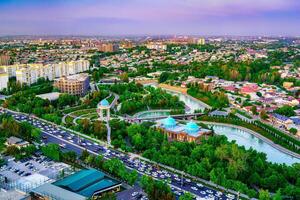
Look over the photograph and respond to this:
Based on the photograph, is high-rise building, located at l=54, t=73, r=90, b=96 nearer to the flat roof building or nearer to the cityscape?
the cityscape

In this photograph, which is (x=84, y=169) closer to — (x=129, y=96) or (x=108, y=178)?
(x=108, y=178)

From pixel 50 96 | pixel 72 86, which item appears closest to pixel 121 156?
pixel 50 96

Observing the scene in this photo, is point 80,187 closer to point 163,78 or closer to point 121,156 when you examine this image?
point 121,156

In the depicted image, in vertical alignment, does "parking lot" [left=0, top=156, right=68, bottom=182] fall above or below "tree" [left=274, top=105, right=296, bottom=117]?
below

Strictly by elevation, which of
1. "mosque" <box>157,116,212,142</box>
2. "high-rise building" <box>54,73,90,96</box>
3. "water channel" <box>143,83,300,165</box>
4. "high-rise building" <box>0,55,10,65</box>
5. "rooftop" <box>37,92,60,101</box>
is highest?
"high-rise building" <box>0,55,10,65</box>

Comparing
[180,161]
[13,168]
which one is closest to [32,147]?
[13,168]

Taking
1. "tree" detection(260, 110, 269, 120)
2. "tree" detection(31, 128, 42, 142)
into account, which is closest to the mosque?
"tree" detection(260, 110, 269, 120)

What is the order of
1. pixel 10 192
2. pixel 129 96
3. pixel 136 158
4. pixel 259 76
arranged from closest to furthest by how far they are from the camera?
pixel 10 192 < pixel 136 158 < pixel 129 96 < pixel 259 76
